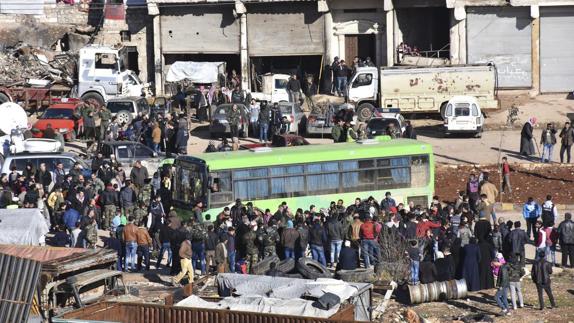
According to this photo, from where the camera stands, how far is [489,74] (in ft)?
166

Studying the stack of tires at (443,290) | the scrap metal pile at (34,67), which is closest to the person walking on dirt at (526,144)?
the stack of tires at (443,290)

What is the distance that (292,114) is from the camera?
4838cm

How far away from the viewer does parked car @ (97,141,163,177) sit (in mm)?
41031

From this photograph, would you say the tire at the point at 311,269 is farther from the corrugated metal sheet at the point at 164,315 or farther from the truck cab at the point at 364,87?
the truck cab at the point at 364,87

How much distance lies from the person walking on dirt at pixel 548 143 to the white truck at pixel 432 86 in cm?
679

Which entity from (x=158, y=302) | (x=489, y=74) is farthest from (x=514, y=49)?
(x=158, y=302)

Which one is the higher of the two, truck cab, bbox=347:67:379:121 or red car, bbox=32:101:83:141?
truck cab, bbox=347:67:379:121

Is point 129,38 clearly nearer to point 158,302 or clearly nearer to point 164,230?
point 164,230

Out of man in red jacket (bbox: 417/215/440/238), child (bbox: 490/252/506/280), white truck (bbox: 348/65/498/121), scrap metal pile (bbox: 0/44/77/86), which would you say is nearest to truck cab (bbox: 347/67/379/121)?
white truck (bbox: 348/65/498/121)

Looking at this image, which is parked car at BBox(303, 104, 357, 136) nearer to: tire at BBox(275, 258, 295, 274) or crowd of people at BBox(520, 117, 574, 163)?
crowd of people at BBox(520, 117, 574, 163)

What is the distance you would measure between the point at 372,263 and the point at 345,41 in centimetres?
2710

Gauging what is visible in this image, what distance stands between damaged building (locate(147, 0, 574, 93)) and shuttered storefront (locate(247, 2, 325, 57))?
41mm

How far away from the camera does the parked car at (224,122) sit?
48.0 m

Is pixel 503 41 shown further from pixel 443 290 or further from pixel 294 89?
Answer: pixel 443 290
